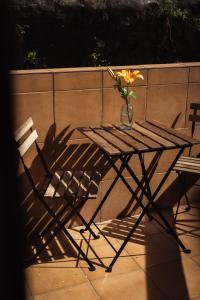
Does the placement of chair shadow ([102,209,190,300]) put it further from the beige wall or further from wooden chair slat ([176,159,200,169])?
wooden chair slat ([176,159,200,169])

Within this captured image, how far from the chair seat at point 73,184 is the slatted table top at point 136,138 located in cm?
36

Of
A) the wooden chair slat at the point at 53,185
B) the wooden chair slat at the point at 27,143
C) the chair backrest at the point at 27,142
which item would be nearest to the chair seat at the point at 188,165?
the wooden chair slat at the point at 53,185

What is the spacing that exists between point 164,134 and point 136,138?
27cm

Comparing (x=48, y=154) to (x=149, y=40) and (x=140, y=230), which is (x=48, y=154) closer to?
(x=140, y=230)

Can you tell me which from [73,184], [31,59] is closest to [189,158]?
[73,184]

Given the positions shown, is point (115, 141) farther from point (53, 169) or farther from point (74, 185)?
point (53, 169)

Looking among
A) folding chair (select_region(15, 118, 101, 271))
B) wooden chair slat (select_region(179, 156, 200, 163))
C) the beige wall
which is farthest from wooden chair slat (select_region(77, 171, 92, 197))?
wooden chair slat (select_region(179, 156, 200, 163))

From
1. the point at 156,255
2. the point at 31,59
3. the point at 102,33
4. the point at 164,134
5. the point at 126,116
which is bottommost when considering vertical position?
the point at 156,255

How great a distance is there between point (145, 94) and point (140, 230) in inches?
46.8

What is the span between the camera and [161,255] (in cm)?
338

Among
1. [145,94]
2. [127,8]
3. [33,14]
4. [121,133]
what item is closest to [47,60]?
[33,14]

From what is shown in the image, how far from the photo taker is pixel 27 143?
2984mm

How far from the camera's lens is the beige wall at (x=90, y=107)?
3.30 m

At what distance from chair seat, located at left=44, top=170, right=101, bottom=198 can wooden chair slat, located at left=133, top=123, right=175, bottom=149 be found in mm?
491
